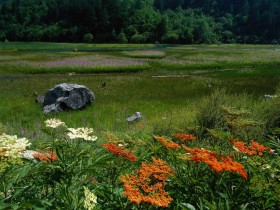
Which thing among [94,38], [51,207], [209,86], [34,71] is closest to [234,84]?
[209,86]

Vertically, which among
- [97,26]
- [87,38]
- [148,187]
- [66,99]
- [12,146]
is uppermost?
[97,26]

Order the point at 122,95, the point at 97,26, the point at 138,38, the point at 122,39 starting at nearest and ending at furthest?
the point at 122,95 → the point at 138,38 → the point at 122,39 → the point at 97,26

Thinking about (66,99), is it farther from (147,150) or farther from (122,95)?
(147,150)

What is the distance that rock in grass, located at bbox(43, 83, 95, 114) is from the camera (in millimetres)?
18583

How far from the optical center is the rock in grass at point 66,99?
18583 millimetres

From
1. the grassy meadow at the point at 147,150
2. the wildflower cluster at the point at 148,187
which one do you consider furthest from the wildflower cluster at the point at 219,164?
the wildflower cluster at the point at 148,187

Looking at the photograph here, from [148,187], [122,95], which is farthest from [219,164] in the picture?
[122,95]

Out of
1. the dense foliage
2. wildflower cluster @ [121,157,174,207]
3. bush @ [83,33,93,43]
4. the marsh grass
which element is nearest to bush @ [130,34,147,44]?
the dense foliage

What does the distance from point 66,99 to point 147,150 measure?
46.1 ft

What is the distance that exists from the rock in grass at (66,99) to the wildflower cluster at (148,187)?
15.1 meters

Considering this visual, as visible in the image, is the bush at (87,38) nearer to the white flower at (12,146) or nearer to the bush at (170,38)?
the bush at (170,38)

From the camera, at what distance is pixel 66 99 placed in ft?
61.5

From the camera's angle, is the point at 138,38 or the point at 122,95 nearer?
the point at 122,95

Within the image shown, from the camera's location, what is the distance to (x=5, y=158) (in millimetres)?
3453
